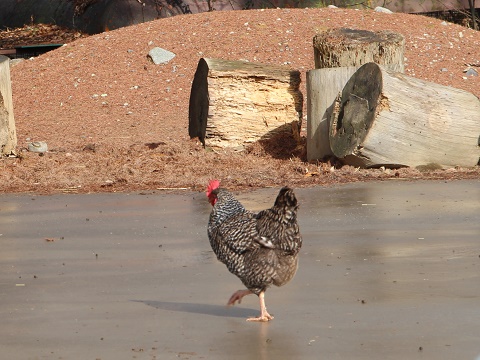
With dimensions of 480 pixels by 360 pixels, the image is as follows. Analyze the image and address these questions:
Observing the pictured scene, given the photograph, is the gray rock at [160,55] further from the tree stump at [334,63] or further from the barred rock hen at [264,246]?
the barred rock hen at [264,246]

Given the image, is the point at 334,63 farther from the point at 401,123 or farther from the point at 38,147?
the point at 38,147

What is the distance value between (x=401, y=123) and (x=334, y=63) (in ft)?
8.12

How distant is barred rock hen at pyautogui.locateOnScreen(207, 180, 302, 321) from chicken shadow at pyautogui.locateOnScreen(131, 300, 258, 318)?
0.15 metres

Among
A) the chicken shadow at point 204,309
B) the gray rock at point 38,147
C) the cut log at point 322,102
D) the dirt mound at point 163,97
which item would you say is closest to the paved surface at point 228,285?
the chicken shadow at point 204,309

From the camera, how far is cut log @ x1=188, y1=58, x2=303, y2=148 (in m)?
15.8

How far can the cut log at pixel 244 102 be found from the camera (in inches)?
621

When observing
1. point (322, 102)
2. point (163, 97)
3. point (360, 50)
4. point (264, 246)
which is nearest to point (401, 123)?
point (322, 102)

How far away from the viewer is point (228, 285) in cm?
787

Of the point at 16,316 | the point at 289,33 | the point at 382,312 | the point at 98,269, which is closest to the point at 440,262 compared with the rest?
the point at 382,312

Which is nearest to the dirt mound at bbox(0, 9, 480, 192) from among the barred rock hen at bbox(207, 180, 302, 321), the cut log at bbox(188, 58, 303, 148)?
the cut log at bbox(188, 58, 303, 148)

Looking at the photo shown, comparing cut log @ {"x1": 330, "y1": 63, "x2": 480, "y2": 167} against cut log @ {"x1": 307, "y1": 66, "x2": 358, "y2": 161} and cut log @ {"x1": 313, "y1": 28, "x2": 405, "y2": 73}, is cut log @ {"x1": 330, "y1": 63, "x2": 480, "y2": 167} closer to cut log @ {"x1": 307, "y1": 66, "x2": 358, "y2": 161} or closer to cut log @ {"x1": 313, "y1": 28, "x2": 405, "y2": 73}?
cut log @ {"x1": 307, "y1": 66, "x2": 358, "y2": 161}

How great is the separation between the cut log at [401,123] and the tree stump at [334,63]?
18.3 inches

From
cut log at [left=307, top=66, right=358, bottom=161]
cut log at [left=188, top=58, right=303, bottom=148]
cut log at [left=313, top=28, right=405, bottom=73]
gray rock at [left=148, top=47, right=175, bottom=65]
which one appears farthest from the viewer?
gray rock at [left=148, top=47, right=175, bottom=65]

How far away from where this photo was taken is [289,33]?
23547mm
